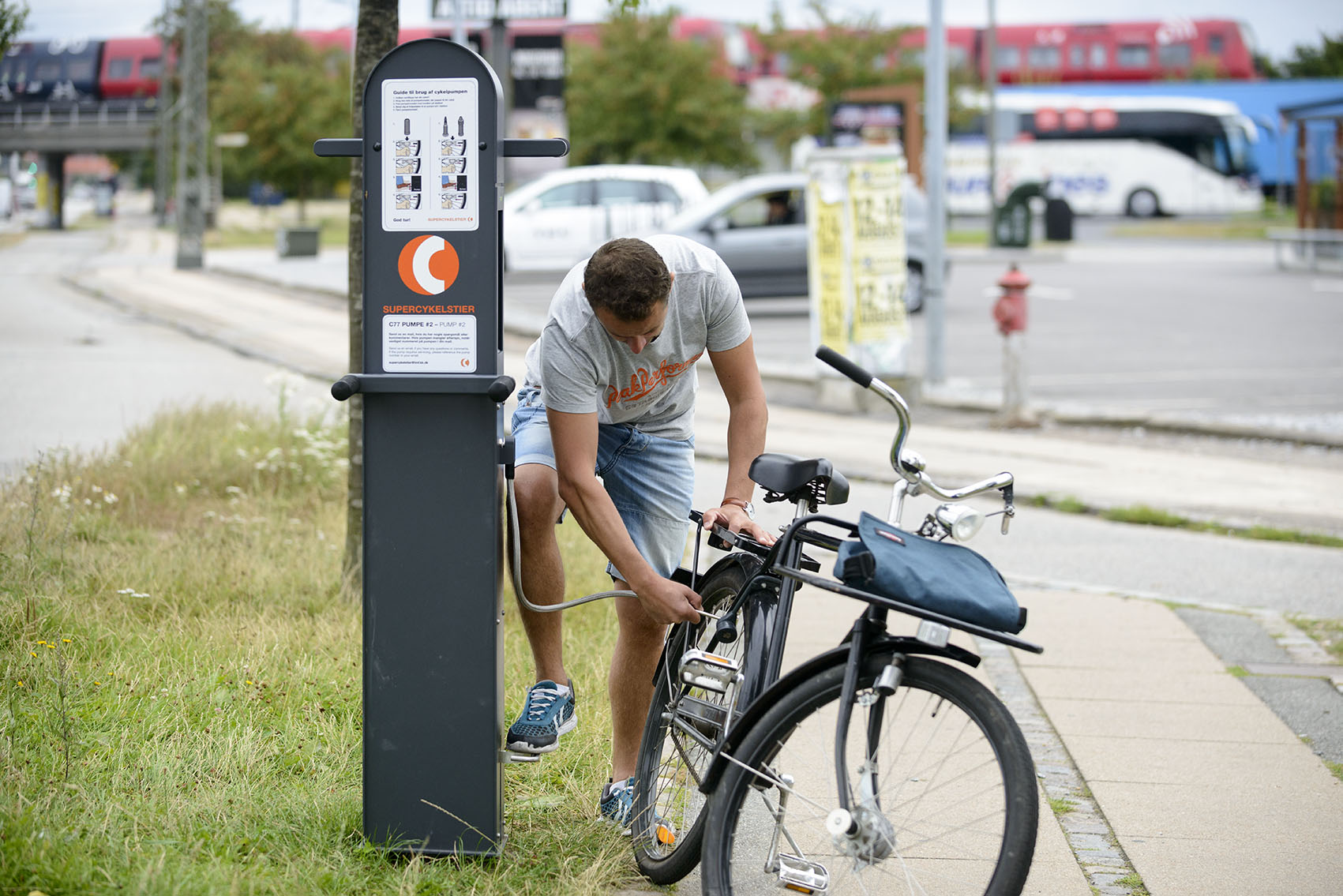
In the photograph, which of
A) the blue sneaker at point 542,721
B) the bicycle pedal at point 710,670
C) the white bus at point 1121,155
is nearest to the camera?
the bicycle pedal at point 710,670

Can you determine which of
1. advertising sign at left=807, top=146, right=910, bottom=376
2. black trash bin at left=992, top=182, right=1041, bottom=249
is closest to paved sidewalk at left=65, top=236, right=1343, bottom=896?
advertising sign at left=807, top=146, right=910, bottom=376

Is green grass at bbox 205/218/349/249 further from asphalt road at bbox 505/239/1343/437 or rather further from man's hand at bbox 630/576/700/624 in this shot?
man's hand at bbox 630/576/700/624

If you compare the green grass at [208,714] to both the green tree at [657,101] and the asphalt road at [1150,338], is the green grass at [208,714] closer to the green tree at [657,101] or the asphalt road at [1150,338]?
the asphalt road at [1150,338]

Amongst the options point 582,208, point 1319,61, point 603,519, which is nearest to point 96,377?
point 603,519

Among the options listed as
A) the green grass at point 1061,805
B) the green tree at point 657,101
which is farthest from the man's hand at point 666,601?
the green tree at point 657,101

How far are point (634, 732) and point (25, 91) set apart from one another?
26.5 ft

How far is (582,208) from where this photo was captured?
74.3 feet

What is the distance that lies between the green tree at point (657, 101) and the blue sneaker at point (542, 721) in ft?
121

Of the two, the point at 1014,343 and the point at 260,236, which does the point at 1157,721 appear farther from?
the point at 260,236

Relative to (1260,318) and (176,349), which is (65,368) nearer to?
(176,349)

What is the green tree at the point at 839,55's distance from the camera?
40.1 meters

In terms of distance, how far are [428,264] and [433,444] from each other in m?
0.41

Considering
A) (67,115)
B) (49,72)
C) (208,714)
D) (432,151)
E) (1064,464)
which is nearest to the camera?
(432,151)

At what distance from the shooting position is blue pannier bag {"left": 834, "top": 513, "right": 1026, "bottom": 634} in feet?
8.73
